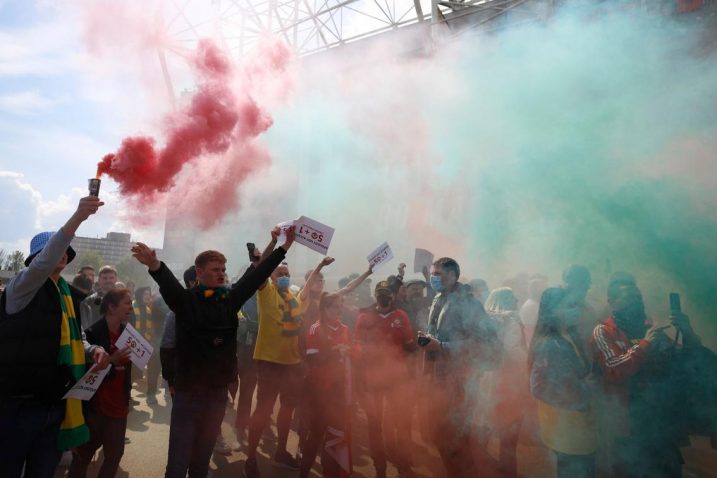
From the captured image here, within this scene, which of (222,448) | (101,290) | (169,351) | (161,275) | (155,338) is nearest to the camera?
(161,275)

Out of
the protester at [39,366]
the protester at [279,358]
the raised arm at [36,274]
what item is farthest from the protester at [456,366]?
the raised arm at [36,274]

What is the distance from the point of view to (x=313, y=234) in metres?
3.44

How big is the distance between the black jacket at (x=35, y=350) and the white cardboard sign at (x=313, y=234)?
5.46 feet

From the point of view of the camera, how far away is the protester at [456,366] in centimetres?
325

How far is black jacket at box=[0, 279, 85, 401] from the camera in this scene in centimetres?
200

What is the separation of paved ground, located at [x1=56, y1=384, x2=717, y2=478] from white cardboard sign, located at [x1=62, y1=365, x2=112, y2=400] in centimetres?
188

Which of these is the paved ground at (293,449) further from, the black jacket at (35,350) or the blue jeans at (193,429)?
the black jacket at (35,350)

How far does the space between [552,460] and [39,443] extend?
414 cm

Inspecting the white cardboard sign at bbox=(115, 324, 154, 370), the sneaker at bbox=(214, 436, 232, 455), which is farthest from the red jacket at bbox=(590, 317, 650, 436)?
the sneaker at bbox=(214, 436, 232, 455)

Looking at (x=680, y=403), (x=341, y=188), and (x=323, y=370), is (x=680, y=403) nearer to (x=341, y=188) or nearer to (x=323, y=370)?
(x=323, y=370)

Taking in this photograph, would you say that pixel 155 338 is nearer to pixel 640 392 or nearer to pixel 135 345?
pixel 135 345

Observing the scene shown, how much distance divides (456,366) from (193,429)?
1918mm

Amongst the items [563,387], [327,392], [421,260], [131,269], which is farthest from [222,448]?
[131,269]

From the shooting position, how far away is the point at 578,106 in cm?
633
